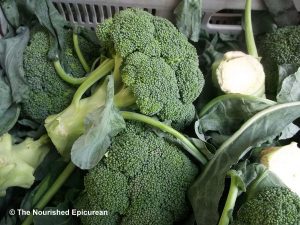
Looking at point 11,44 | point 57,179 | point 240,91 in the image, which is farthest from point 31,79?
point 240,91

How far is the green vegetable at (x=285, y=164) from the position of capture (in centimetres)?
66

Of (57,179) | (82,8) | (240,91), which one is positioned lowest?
(57,179)

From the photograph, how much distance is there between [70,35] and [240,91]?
33 centimetres

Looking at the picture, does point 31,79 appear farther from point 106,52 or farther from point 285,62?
point 285,62

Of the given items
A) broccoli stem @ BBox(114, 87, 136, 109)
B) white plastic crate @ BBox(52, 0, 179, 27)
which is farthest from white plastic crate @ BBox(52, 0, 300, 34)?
broccoli stem @ BBox(114, 87, 136, 109)

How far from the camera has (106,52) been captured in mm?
741

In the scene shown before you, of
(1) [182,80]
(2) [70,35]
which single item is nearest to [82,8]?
(2) [70,35]

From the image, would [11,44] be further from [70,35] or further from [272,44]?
[272,44]

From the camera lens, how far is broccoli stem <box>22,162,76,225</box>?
0.73 m

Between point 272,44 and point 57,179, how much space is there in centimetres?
47

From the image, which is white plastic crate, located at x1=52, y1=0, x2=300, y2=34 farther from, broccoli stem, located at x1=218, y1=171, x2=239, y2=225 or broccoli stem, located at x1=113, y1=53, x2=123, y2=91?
broccoli stem, located at x1=218, y1=171, x2=239, y2=225

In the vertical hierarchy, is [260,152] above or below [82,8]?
below

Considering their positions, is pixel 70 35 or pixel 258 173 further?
pixel 70 35

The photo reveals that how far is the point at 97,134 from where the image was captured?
2.06 ft
